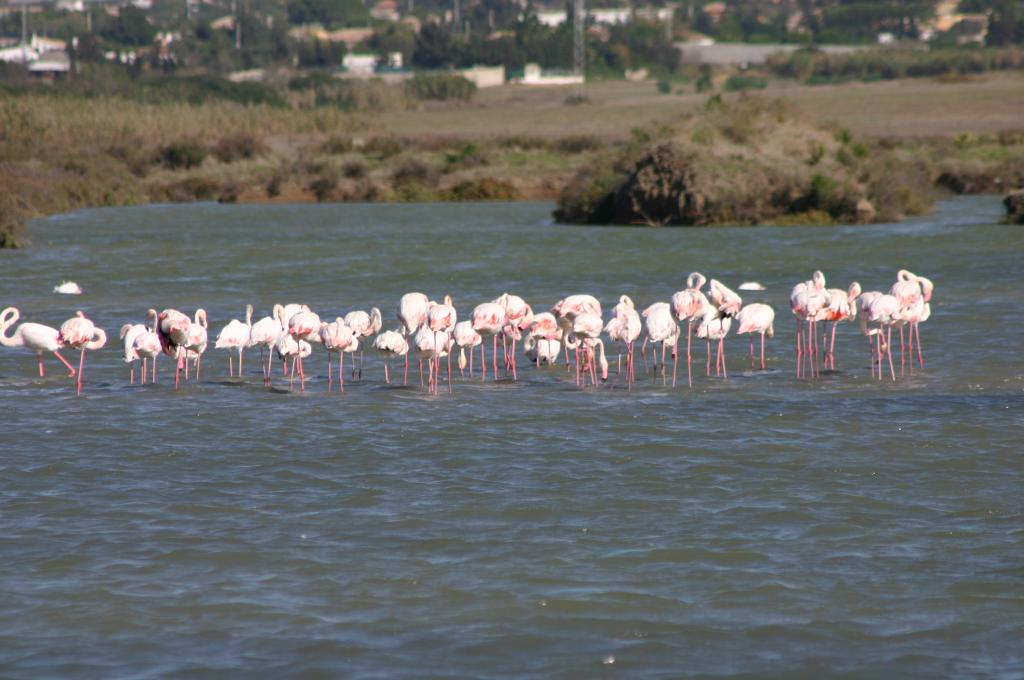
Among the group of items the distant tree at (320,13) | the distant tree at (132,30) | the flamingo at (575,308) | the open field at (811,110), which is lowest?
the flamingo at (575,308)

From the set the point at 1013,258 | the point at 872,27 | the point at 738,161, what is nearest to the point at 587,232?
the point at 738,161

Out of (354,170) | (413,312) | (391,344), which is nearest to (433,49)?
(354,170)

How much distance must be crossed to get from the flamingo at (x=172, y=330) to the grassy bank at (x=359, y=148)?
17943 millimetres

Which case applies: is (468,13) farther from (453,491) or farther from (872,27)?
(453,491)

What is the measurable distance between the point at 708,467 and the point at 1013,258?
16.5m

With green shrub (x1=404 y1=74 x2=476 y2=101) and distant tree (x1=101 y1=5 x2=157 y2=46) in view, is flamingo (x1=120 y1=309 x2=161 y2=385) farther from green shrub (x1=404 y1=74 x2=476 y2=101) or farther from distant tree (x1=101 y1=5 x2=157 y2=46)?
distant tree (x1=101 y1=5 x2=157 y2=46)

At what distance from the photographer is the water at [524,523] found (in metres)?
7.36

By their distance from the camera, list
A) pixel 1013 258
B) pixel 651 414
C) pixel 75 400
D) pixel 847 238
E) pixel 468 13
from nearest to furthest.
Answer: pixel 651 414, pixel 75 400, pixel 1013 258, pixel 847 238, pixel 468 13

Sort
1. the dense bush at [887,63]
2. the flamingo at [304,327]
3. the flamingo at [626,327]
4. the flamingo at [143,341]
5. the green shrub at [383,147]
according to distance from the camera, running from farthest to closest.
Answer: the dense bush at [887,63], the green shrub at [383,147], the flamingo at [143,341], the flamingo at [304,327], the flamingo at [626,327]

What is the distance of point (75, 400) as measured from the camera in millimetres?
13844

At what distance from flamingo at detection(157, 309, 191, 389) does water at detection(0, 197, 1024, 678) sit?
448mm

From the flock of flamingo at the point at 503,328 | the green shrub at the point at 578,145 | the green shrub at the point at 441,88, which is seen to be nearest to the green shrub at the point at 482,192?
the green shrub at the point at 578,145

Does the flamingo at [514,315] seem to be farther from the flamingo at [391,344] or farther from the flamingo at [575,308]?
the flamingo at [391,344]

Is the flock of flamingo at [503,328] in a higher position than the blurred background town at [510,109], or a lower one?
lower
